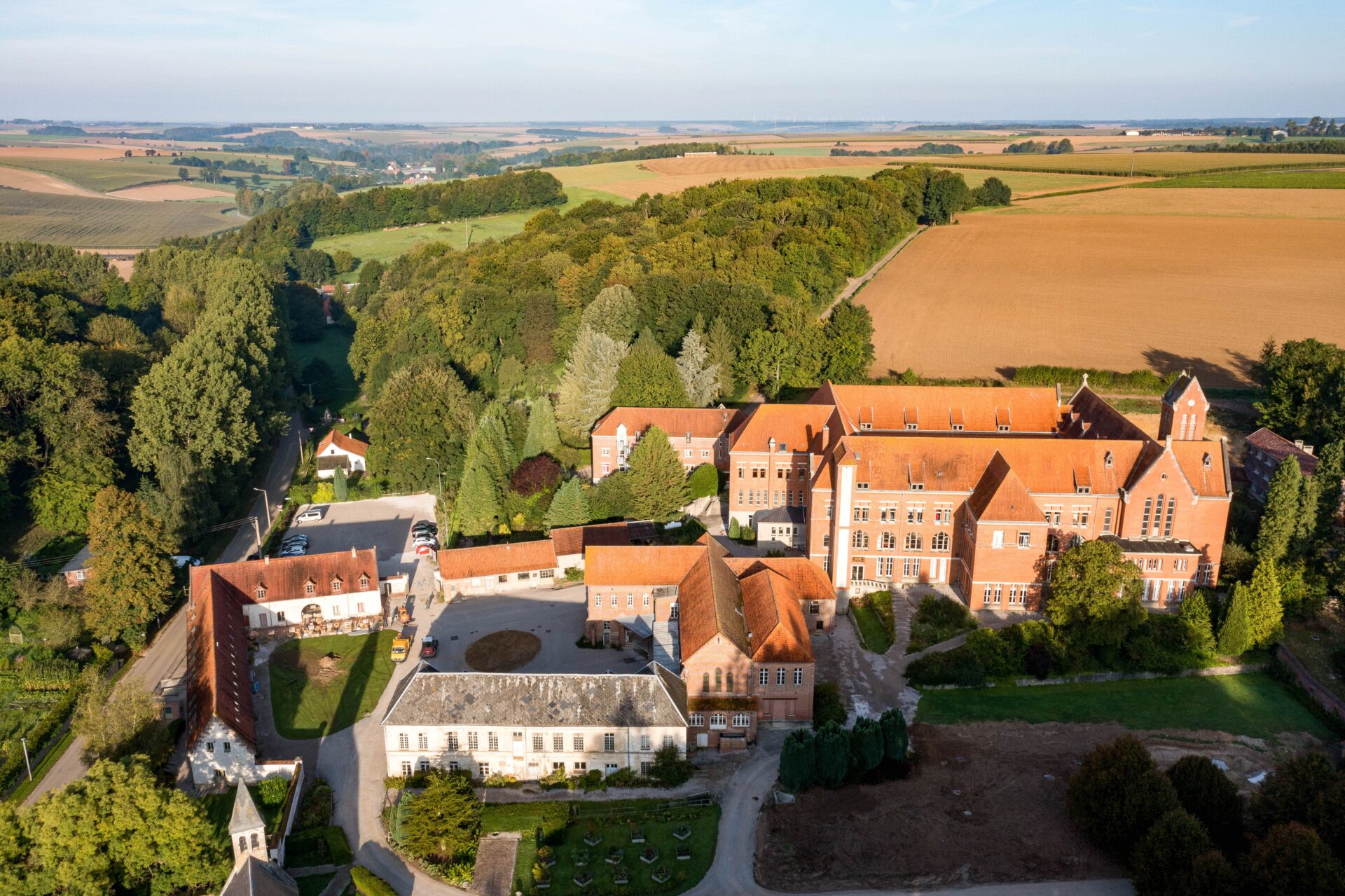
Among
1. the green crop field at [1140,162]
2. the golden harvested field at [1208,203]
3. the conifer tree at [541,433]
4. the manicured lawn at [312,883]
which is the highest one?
the green crop field at [1140,162]

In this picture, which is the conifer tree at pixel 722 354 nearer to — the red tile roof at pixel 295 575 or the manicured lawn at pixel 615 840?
the red tile roof at pixel 295 575

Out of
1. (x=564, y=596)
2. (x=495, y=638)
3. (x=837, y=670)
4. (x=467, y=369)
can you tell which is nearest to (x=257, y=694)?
(x=495, y=638)

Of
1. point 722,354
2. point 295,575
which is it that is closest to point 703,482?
point 722,354

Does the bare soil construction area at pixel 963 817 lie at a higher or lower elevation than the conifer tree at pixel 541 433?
lower

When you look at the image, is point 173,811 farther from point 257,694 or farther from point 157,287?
point 157,287

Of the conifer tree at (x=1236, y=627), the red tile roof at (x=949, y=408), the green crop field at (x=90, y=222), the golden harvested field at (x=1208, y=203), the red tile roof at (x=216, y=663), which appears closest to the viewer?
the red tile roof at (x=216, y=663)

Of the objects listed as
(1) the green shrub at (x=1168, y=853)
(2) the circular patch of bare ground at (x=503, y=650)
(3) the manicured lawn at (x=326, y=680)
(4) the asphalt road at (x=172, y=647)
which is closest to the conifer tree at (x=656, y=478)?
(2) the circular patch of bare ground at (x=503, y=650)
